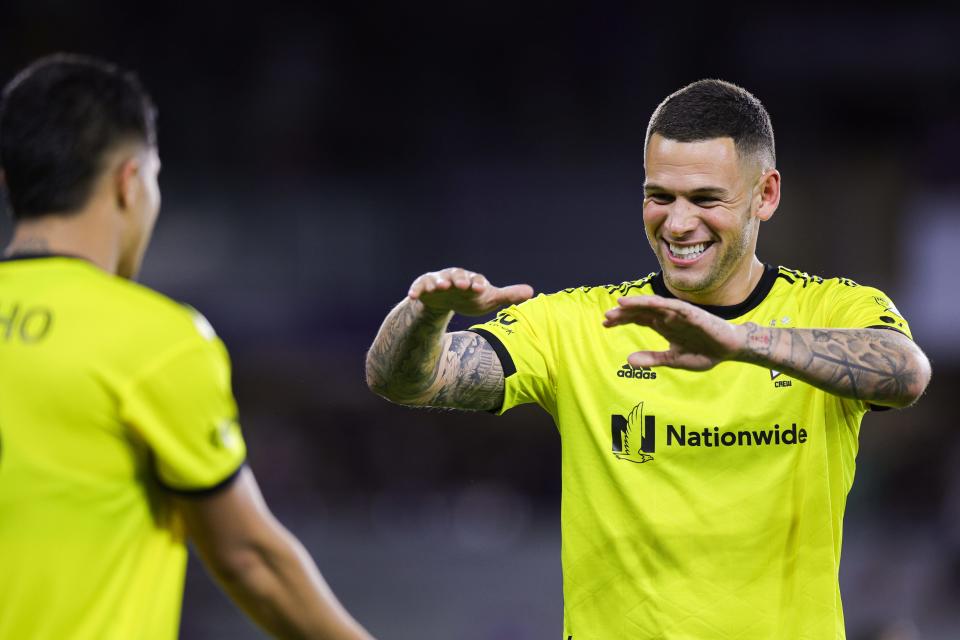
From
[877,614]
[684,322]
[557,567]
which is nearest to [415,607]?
[557,567]

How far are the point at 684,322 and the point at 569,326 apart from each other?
1020 mm

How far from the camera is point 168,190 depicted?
1656 centimetres

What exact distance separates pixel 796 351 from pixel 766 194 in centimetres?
103

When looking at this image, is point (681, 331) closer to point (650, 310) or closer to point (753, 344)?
point (650, 310)

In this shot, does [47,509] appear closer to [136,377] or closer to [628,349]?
[136,377]

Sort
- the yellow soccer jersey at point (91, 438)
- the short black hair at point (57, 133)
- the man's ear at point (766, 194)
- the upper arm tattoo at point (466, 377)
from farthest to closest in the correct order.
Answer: the man's ear at point (766, 194)
the upper arm tattoo at point (466, 377)
the short black hair at point (57, 133)
the yellow soccer jersey at point (91, 438)

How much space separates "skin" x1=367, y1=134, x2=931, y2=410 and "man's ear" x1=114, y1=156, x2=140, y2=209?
1020 millimetres

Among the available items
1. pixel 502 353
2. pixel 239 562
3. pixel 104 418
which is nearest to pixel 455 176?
pixel 502 353

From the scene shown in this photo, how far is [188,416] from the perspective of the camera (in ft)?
9.09

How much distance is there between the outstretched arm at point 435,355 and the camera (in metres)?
3.79

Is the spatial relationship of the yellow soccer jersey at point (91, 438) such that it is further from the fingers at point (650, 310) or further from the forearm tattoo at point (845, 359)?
the forearm tattoo at point (845, 359)

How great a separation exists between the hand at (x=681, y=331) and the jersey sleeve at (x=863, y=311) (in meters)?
0.70

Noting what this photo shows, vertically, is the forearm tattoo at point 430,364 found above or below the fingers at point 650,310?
below

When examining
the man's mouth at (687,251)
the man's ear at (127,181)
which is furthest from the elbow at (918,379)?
the man's ear at (127,181)
